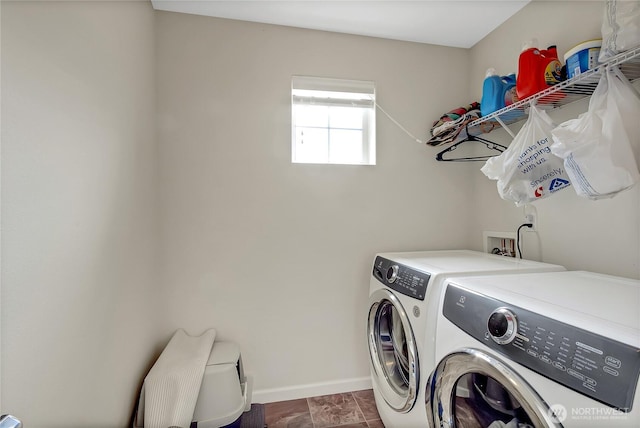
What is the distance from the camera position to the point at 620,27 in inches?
33.5

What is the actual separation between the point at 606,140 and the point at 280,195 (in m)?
1.42

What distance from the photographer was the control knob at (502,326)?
0.73m

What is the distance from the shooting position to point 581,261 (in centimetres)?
129

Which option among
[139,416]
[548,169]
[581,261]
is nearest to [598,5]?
[548,169]

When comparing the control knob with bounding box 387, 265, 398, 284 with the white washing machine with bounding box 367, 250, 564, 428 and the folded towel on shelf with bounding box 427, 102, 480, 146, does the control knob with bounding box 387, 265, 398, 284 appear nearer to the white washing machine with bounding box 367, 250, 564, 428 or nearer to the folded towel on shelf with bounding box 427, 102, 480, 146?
the white washing machine with bounding box 367, 250, 564, 428

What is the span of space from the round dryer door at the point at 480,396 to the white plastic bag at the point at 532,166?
77cm

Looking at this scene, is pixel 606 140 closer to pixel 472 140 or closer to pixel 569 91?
pixel 569 91

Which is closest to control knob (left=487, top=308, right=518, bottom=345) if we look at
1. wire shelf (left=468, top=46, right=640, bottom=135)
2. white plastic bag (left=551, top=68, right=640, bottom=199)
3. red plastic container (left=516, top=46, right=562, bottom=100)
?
white plastic bag (left=551, top=68, right=640, bottom=199)

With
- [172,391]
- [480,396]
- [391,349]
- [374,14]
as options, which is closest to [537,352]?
[480,396]

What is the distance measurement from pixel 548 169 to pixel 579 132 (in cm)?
26

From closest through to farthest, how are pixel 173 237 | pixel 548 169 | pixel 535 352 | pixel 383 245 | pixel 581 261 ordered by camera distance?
pixel 535 352
pixel 548 169
pixel 581 261
pixel 173 237
pixel 383 245

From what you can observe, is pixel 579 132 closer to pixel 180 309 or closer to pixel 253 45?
pixel 253 45

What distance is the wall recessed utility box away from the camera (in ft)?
5.42

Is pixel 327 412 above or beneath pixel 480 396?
beneath
